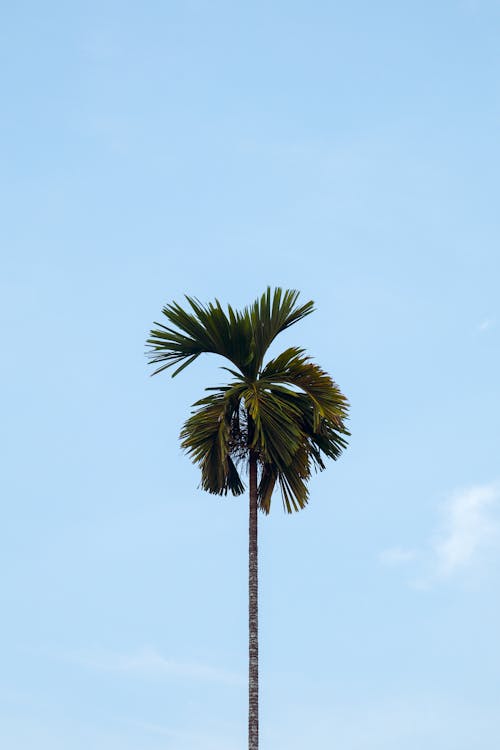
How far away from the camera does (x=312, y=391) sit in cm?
2912

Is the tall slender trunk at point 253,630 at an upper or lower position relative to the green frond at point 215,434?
lower

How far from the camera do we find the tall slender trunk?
26.2 m

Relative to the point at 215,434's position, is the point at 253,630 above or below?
below

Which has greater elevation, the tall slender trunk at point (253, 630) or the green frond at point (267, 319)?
the green frond at point (267, 319)

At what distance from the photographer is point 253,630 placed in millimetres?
26953

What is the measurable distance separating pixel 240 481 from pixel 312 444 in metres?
2.10

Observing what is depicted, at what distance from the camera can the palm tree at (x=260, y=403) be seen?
2856cm

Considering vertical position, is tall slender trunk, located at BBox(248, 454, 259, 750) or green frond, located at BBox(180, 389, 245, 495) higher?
green frond, located at BBox(180, 389, 245, 495)

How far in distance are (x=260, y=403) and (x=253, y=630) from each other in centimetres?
521

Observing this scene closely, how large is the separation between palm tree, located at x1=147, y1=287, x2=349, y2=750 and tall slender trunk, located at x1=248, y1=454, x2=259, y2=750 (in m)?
0.11

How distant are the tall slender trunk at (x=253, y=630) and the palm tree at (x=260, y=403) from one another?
0.11 m

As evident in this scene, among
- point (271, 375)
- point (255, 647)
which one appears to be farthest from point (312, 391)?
point (255, 647)

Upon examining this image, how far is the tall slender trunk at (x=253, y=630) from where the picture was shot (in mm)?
26153

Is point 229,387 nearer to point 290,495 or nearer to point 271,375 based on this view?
point 271,375
